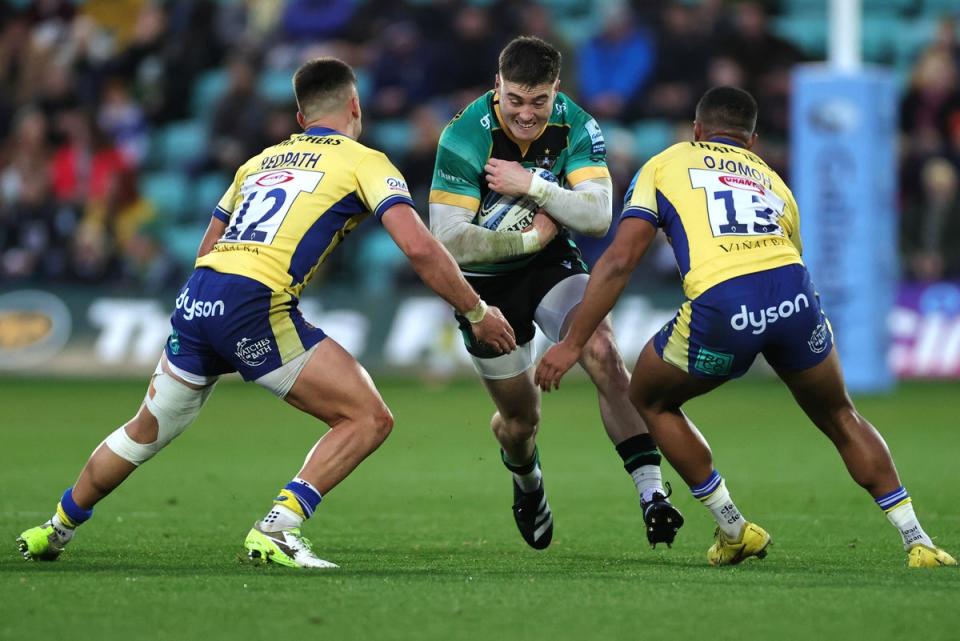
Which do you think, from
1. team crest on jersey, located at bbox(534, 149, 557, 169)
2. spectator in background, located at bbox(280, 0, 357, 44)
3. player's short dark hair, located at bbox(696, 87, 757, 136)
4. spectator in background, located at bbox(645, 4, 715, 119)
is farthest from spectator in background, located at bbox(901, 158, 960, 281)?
player's short dark hair, located at bbox(696, 87, 757, 136)

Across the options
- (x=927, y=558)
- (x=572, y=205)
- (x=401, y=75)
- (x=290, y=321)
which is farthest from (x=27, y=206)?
(x=927, y=558)

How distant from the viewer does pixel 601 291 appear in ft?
23.3

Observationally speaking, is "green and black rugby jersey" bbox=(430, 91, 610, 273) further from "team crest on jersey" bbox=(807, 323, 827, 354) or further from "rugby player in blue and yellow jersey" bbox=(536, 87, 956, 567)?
"team crest on jersey" bbox=(807, 323, 827, 354)

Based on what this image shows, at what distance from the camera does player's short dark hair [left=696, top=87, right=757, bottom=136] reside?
731 cm

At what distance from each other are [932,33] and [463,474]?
13232mm

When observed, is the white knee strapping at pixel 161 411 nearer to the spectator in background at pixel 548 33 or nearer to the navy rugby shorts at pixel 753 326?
the navy rugby shorts at pixel 753 326

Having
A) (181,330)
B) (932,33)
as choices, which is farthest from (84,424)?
(932,33)

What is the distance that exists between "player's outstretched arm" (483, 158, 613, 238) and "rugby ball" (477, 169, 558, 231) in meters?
0.23

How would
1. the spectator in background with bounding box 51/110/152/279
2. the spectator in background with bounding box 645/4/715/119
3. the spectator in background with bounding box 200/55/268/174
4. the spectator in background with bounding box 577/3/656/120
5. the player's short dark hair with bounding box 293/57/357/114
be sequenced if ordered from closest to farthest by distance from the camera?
the player's short dark hair with bounding box 293/57/357/114 < the spectator in background with bounding box 645/4/715/119 < the spectator in background with bounding box 51/110/152/279 < the spectator in background with bounding box 577/3/656/120 < the spectator in background with bounding box 200/55/268/174

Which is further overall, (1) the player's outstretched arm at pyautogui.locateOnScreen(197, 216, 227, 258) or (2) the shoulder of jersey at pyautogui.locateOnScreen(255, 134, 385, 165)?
(1) the player's outstretched arm at pyautogui.locateOnScreen(197, 216, 227, 258)

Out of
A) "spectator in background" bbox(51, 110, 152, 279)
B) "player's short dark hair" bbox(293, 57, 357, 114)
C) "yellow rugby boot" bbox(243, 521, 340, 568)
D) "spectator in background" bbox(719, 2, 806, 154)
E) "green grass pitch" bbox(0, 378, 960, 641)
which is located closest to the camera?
"green grass pitch" bbox(0, 378, 960, 641)

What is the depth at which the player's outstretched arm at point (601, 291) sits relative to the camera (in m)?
7.04

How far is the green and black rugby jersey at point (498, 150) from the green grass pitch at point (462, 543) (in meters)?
1.80

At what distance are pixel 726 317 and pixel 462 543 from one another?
2.06 metres
